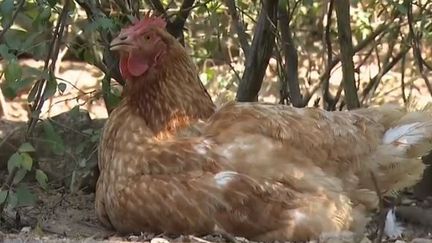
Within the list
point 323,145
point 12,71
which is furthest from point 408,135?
point 12,71

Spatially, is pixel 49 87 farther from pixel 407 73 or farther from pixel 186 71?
pixel 407 73

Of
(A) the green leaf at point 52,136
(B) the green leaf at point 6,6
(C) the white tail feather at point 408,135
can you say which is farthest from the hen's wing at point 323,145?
(B) the green leaf at point 6,6

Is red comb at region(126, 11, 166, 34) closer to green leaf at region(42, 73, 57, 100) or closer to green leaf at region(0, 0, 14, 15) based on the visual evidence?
green leaf at region(42, 73, 57, 100)

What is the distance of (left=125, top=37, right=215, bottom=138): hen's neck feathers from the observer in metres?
4.65

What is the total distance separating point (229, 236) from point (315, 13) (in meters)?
4.83

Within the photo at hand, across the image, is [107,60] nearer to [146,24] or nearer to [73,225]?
[146,24]

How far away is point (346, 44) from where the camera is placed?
5422 mm

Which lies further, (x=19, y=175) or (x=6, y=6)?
Result: (x=19, y=175)

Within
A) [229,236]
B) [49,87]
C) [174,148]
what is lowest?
[229,236]

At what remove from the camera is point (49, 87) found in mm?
4289

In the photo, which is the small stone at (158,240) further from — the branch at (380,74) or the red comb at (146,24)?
the branch at (380,74)

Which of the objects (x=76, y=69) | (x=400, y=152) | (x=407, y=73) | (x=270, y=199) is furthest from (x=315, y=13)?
(x=270, y=199)

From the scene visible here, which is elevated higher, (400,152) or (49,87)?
(49,87)

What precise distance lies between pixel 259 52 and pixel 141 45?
1.19 meters
